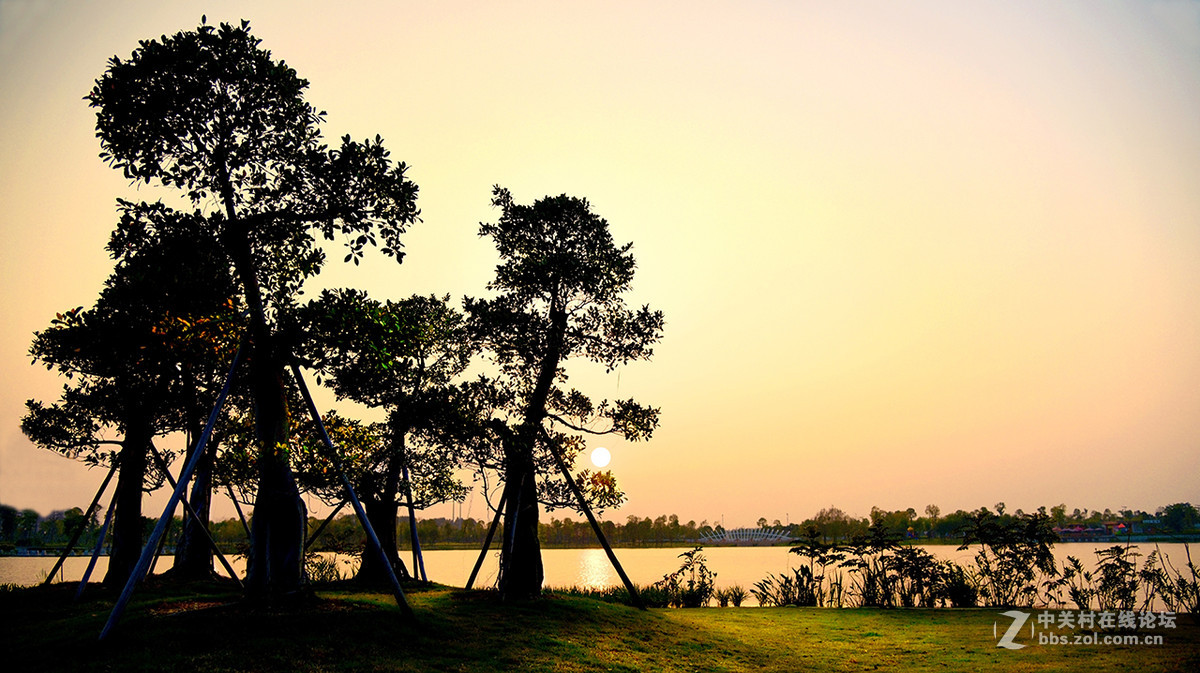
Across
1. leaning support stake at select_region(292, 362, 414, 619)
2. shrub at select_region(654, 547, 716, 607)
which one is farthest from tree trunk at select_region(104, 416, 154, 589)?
shrub at select_region(654, 547, 716, 607)

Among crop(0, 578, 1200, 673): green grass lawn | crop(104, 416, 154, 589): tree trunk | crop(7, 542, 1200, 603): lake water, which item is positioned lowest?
crop(7, 542, 1200, 603): lake water

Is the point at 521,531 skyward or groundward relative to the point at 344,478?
groundward

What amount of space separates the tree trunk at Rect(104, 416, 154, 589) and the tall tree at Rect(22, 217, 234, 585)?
0.11 ft

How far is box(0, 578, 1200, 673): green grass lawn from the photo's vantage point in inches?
453

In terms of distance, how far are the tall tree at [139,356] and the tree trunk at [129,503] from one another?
34 mm

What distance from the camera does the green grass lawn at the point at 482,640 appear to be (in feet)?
37.7

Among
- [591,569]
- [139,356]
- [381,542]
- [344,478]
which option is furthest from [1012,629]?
[591,569]

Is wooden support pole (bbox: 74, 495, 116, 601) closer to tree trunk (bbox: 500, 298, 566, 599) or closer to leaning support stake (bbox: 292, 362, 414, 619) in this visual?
leaning support stake (bbox: 292, 362, 414, 619)

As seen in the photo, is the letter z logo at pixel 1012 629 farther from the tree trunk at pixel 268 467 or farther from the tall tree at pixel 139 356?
the tall tree at pixel 139 356

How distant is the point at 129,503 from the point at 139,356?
20.0 feet

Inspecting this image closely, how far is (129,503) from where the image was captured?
23.4m

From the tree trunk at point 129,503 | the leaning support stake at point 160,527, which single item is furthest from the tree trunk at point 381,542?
the leaning support stake at point 160,527

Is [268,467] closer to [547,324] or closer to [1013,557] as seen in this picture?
[547,324]

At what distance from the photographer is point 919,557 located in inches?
989
